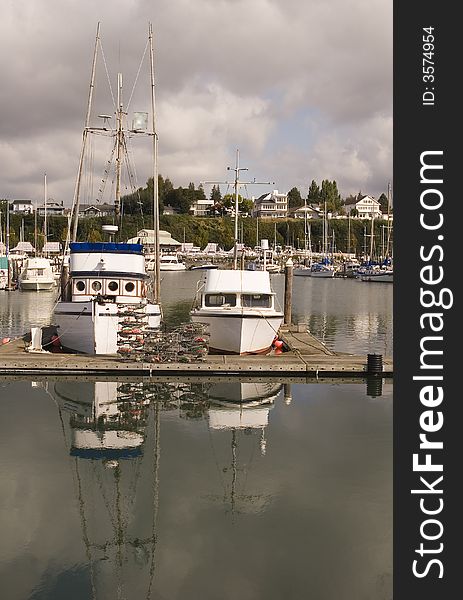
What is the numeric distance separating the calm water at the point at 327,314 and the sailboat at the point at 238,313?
7153 mm

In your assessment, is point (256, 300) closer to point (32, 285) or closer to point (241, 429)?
point (241, 429)

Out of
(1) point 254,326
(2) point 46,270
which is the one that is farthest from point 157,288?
(2) point 46,270

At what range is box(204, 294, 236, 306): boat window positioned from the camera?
29.0 metres

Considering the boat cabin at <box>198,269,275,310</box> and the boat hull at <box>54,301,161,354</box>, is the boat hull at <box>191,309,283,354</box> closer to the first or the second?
the boat cabin at <box>198,269,275,310</box>

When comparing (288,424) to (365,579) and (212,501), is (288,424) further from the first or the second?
(365,579)

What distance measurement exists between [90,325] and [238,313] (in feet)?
20.5

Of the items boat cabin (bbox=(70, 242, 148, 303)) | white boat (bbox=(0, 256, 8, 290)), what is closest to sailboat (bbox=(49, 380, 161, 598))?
boat cabin (bbox=(70, 242, 148, 303))

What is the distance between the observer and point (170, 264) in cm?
15288

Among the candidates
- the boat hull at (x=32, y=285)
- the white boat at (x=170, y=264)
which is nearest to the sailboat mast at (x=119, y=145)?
the boat hull at (x=32, y=285)

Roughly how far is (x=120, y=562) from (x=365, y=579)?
4224mm

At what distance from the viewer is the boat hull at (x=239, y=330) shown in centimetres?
2770

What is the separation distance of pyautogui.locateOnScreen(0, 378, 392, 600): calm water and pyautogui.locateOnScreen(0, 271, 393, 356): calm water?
543 inches

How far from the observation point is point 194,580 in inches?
428

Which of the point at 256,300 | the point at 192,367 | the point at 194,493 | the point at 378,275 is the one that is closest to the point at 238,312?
the point at 256,300
